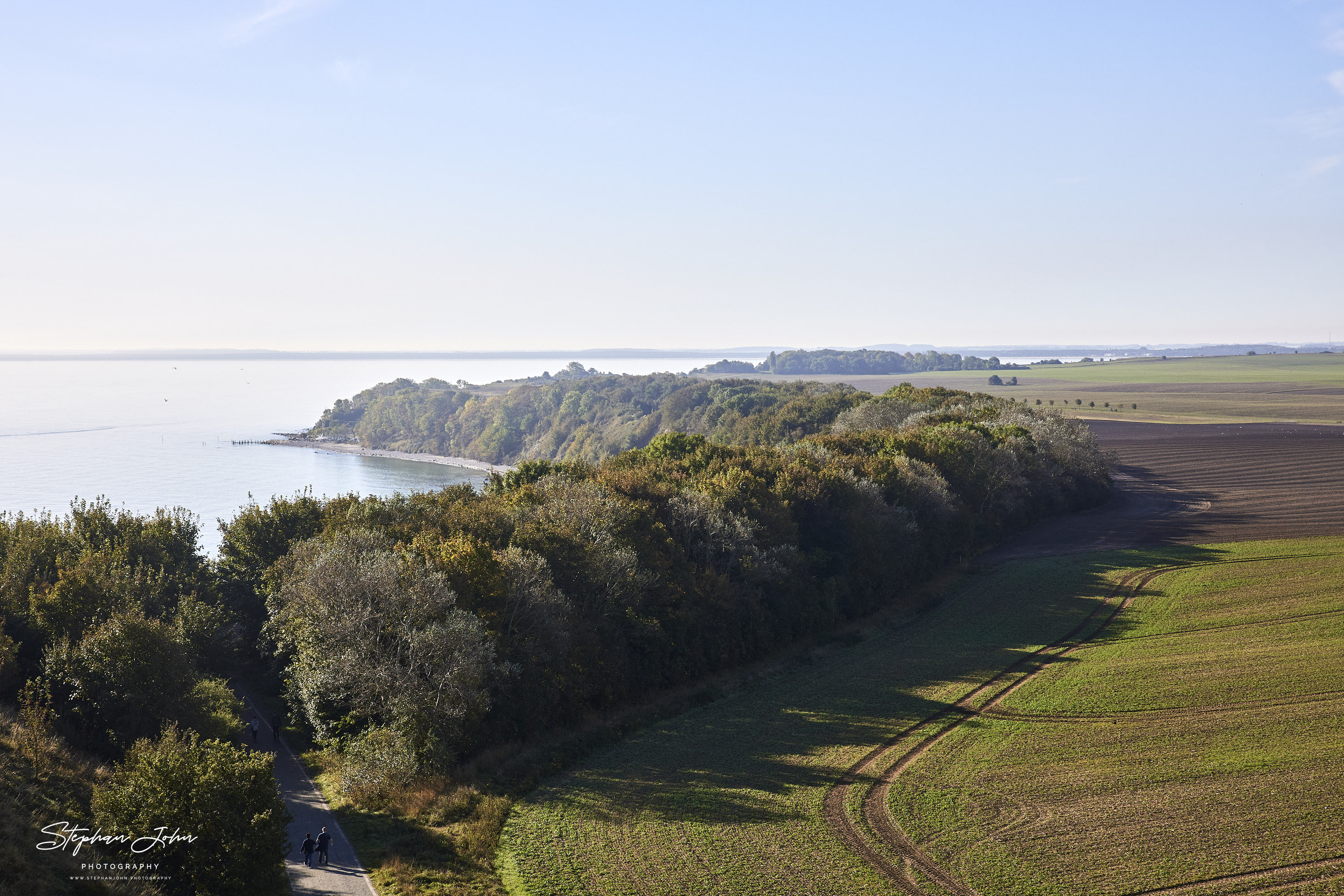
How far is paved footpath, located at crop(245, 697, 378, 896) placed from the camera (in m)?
25.1

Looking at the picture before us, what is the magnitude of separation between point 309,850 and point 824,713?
75.2 feet

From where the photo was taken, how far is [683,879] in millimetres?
24812

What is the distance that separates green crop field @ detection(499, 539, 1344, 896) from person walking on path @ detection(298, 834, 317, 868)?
5860 millimetres

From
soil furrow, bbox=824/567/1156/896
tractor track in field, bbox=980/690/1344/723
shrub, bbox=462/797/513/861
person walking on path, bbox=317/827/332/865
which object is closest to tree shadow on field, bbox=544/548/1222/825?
soil furrow, bbox=824/567/1156/896

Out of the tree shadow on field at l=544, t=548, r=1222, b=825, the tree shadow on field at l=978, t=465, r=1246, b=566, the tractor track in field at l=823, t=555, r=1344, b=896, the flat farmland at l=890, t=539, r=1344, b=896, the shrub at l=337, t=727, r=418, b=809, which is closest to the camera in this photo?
the tractor track in field at l=823, t=555, r=1344, b=896

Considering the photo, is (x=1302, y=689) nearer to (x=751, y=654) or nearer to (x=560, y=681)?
(x=751, y=654)

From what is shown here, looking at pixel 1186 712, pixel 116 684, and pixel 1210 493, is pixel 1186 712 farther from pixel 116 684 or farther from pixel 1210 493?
pixel 1210 493

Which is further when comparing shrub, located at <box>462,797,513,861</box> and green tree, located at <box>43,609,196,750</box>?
green tree, located at <box>43,609,196,750</box>

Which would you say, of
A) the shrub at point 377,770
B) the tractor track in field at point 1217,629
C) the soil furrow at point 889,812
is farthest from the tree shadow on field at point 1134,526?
the shrub at point 377,770

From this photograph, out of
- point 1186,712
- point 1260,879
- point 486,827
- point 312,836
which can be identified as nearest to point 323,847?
point 312,836

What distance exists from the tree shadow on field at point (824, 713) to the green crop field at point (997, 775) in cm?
15

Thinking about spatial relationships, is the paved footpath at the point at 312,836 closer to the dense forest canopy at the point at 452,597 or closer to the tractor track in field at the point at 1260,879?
the dense forest canopy at the point at 452,597

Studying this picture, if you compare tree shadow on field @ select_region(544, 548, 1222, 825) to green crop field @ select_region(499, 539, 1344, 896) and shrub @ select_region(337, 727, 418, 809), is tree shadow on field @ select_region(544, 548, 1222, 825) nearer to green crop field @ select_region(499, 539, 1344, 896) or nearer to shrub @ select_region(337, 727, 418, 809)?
green crop field @ select_region(499, 539, 1344, 896)

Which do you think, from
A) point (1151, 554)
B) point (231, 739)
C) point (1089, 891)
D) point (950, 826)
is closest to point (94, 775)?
point (231, 739)
